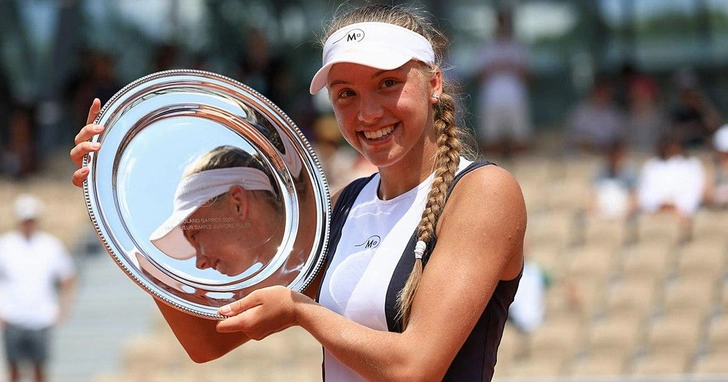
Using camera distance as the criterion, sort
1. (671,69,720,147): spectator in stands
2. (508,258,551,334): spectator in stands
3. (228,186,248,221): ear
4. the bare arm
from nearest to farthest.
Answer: the bare arm
(228,186,248,221): ear
(508,258,551,334): spectator in stands
(671,69,720,147): spectator in stands

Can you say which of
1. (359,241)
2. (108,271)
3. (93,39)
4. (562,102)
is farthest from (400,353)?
(93,39)

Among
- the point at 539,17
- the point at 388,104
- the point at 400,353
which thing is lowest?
the point at 400,353

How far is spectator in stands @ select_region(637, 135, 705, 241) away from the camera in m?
8.36

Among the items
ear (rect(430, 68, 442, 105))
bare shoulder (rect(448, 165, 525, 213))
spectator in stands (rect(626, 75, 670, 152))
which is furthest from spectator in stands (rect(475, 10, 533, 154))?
bare shoulder (rect(448, 165, 525, 213))

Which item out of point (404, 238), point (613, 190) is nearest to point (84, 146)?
point (404, 238)

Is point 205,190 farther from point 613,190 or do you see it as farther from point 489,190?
point 613,190

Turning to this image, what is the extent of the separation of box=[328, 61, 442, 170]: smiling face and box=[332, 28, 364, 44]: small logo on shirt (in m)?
0.04

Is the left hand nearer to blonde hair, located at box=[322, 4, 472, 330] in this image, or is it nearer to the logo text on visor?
blonde hair, located at box=[322, 4, 472, 330]

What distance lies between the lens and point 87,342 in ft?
29.2

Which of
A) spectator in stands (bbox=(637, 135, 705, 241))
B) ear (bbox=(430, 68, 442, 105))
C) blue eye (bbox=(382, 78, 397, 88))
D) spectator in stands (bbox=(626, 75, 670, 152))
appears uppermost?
spectator in stands (bbox=(626, 75, 670, 152))

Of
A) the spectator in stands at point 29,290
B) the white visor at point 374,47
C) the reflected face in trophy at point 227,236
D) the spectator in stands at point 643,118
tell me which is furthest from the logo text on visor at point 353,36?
the spectator in stands at point 643,118

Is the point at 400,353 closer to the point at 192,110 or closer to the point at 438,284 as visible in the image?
the point at 438,284

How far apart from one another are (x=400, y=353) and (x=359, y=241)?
0.99 ft

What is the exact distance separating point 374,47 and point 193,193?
18.6 inches
